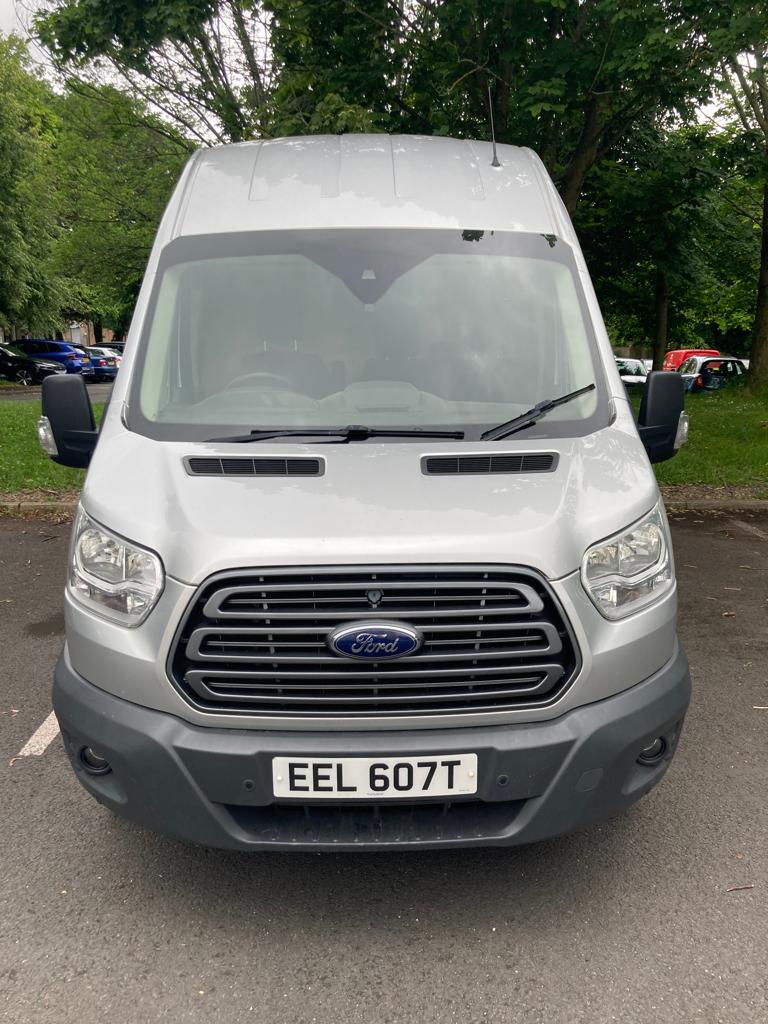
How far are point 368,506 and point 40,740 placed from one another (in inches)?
91.2

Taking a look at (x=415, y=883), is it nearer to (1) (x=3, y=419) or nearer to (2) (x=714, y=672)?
(2) (x=714, y=672)

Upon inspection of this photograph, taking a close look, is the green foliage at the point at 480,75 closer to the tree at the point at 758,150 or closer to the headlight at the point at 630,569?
the tree at the point at 758,150

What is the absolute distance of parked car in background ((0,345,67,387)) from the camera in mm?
33250

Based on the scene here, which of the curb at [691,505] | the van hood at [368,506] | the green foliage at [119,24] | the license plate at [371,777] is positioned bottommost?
the curb at [691,505]

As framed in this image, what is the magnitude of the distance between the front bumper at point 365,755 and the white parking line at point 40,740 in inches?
57.5

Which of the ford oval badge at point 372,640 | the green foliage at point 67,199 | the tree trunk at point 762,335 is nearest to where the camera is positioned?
the ford oval badge at point 372,640

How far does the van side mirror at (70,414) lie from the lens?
3.49m

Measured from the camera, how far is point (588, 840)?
330cm

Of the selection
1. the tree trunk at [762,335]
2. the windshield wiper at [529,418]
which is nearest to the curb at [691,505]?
the windshield wiper at [529,418]

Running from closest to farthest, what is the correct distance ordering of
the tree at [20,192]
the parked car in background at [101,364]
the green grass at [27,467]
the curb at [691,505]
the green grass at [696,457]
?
the curb at [691,505] < the green grass at [27,467] < the green grass at [696,457] < the tree at [20,192] < the parked car in background at [101,364]

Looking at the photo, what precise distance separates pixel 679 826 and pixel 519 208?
2521 millimetres

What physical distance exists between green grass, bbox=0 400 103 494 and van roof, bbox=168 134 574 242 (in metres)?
6.55

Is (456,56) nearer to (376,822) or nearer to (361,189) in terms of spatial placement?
(361,189)

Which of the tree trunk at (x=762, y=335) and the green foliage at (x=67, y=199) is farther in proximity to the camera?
the green foliage at (x=67, y=199)
